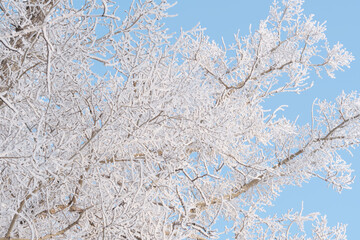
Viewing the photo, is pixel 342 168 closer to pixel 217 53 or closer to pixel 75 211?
pixel 217 53

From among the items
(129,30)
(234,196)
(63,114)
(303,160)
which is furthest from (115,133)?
(303,160)

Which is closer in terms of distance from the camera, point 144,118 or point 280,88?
point 144,118

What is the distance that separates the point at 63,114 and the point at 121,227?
3.86 feet

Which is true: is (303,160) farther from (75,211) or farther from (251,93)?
(75,211)

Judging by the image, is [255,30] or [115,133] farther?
[255,30]

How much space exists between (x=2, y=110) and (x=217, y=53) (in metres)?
4.33

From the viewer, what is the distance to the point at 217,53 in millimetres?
7406

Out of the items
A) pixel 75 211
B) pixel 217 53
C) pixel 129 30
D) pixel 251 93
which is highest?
pixel 217 53

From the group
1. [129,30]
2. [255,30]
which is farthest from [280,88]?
[129,30]

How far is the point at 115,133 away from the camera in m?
3.39

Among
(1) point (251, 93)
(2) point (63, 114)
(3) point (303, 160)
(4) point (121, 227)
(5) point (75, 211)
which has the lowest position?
(4) point (121, 227)

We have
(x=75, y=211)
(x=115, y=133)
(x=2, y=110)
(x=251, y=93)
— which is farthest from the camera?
(x=251, y=93)

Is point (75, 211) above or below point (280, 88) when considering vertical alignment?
below

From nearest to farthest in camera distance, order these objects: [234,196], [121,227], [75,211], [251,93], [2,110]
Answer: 1. [121,227]
2. [2,110]
3. [75,211]
4. [234,196]
5. [251,93]
